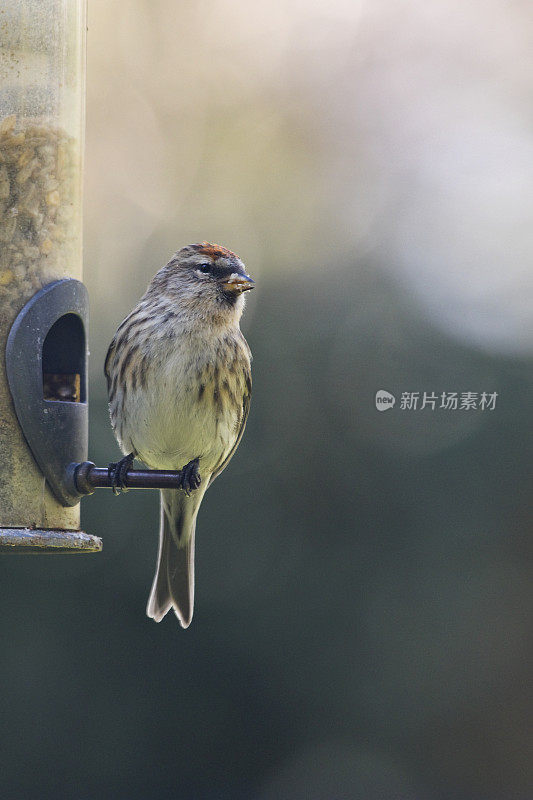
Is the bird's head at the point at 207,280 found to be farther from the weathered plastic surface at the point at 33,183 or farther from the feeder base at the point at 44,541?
the feeder base at the point at 44,541

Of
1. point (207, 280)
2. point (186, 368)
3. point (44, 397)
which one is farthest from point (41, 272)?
point (207, 280)

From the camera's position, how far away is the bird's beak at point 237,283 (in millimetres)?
6012

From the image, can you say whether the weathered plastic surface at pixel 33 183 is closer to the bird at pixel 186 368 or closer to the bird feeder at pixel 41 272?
the bird feeder at pixel 41 272

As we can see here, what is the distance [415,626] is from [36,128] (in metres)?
5.63

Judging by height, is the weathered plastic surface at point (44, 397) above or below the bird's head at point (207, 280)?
below

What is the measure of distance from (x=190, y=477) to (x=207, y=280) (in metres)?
1.06

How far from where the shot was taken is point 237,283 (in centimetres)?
605

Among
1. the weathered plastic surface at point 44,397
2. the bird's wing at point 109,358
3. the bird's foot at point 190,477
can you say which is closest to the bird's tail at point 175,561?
the bird's wing at point 109,358

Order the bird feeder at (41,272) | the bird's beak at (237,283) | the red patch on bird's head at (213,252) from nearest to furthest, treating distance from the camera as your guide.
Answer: the bird feeder at (41,272) < the bird's beak at (237,283) < the red patch on bird's head at (213,252)

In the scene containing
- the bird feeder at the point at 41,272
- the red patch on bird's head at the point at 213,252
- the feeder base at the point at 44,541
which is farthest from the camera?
the red patch on bird's head at the point at 213,252

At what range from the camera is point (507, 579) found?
10188 mm

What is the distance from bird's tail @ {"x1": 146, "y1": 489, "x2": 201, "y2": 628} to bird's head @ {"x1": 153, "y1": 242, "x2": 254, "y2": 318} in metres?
0.94

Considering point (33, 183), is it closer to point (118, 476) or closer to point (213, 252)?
point (213, 252)

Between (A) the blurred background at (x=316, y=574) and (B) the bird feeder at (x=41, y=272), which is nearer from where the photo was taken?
(B) the bird feeder at (x=41, y=272)
